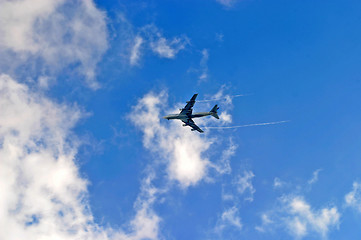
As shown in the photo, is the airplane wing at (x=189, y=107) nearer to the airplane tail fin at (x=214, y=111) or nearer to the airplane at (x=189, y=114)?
the airplane at (x=189, y=114)

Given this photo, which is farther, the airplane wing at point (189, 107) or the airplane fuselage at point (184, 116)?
the airplane fuselage at point (184, 116)

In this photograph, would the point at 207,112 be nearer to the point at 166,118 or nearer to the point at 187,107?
the point at 187,107

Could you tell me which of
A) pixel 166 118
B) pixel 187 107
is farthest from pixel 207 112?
pixel 166 118

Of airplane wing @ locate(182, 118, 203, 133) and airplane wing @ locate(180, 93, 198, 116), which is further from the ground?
airplane wing @ locate(182, 118, 203, 133)

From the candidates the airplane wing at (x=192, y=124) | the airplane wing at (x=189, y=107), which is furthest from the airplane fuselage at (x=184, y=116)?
the airplane wing at (x=192, y=124)

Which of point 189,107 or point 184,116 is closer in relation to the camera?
point 189,107

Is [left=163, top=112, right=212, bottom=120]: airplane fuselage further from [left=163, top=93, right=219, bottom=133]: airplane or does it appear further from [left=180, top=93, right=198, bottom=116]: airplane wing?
[left=180, top=93, right=198, bottom=116]: airplane wing

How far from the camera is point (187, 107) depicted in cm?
15075

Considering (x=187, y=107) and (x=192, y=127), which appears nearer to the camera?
(x=187, y=107)

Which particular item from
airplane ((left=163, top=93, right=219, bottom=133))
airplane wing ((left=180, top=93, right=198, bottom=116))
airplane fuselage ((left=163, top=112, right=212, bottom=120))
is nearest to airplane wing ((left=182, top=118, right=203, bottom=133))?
airplane ((left=163, top=93, right=219, bottom=133))

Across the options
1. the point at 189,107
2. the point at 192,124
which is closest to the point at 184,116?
the point at 189,107

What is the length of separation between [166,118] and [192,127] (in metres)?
14.6

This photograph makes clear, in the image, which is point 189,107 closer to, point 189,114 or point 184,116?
point 189,114

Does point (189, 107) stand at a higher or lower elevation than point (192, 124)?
lower
